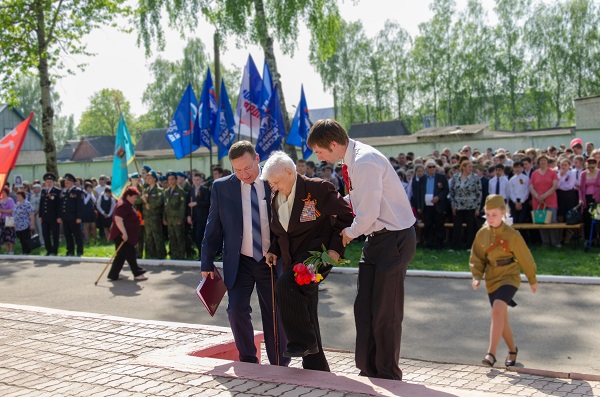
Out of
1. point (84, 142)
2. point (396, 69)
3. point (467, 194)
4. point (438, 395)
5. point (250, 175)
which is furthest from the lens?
point (84, 142)

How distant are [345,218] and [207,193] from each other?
10.5 meters

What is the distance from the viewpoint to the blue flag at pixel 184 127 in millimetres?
18734

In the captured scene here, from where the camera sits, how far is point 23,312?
9.12 m

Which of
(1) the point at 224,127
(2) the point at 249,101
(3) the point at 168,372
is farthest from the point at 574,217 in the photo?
(3) the point at 168,372

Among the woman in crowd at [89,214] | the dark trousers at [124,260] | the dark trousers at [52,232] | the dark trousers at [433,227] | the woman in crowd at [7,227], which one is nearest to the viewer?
the dark trousers at [124,260]

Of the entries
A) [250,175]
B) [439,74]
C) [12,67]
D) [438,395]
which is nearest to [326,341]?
[250,175]

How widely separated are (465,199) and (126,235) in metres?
7.02

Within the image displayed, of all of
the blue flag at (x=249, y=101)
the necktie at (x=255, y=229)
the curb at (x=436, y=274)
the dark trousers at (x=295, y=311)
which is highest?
the blue flag at (x=249, y=101)

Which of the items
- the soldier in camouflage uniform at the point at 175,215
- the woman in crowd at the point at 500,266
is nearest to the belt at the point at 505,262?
the woman in crowd at the point at 500,266

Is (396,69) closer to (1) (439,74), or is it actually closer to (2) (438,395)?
(1) (439,74)

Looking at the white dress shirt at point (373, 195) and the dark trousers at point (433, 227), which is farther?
the dark trousers at point (433, 227)

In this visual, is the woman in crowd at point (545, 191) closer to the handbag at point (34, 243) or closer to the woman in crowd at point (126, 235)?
the woman in crowd at point (126, 235)

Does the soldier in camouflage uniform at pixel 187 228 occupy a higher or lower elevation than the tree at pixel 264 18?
lower

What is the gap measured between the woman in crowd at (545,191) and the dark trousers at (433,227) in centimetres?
201
